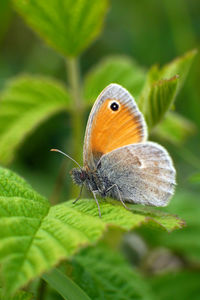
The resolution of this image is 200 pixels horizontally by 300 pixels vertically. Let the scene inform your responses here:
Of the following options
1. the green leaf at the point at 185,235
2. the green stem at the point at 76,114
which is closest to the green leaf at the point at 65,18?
the green stem at the point at 76,114

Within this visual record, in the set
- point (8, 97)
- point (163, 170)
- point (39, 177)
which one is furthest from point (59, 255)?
point (39, 177)

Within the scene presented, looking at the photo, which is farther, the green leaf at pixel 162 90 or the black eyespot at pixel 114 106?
the black eyespot at pixel 114 106

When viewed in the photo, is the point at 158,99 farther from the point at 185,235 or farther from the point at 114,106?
the point at 185,235

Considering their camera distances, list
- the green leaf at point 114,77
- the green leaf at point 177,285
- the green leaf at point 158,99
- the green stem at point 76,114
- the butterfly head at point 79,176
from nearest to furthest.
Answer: the green leaf at point 158,99, the butterfly head at point 79,176, the green leaf at point 177,285, the green stem at point 76,114, the green leaf at point 114,77

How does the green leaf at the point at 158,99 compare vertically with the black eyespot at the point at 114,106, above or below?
below

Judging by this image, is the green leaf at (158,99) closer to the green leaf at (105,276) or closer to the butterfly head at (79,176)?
the butterfly head at (79,176)

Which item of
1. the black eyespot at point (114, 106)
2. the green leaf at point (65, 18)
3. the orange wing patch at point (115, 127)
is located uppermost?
the green leaf at point (65, 18)

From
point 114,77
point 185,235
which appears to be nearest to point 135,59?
point 114,77

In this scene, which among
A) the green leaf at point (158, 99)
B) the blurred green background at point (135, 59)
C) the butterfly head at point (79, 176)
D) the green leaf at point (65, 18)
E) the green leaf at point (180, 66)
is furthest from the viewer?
the blurred green background at point (135, 59)
